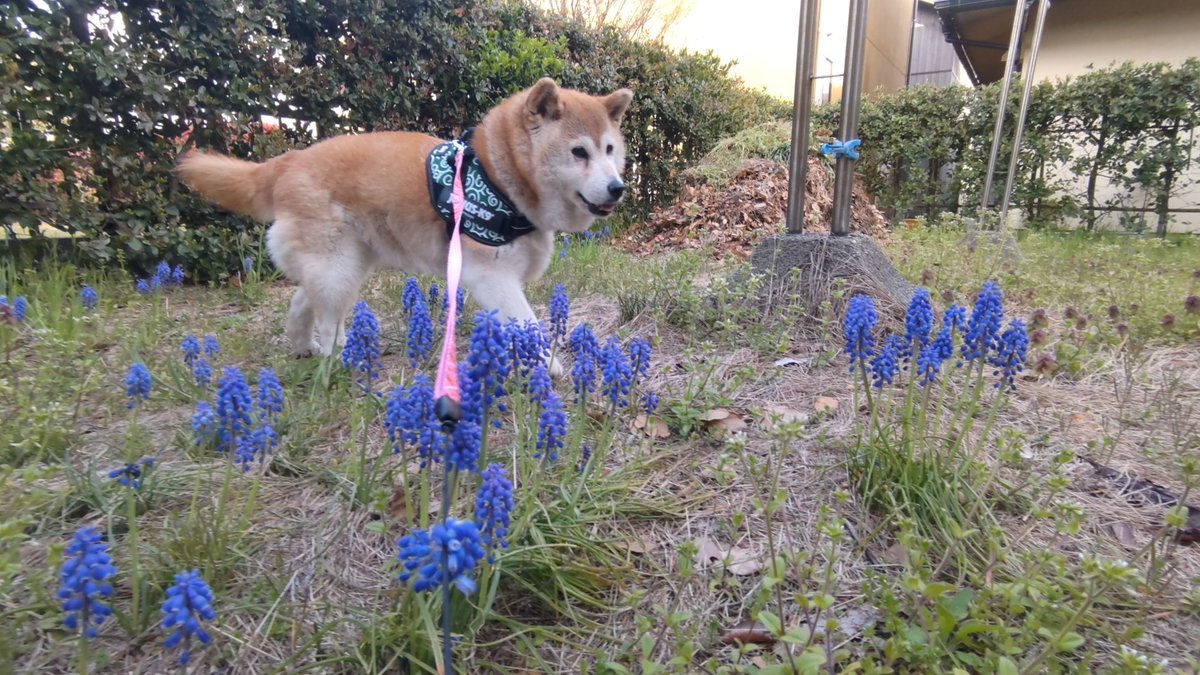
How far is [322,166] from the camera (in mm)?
3404

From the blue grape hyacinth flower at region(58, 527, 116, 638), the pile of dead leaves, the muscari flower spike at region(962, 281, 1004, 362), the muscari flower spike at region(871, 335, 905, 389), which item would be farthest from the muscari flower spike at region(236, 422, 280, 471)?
the pile of dead leaves

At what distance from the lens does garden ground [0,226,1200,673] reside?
1.33m

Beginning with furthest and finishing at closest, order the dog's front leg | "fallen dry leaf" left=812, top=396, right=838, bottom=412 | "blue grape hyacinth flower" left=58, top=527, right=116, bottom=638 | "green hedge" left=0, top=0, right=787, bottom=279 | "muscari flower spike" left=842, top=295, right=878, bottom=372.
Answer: "green hedge" left=0, top=0, right=787, bottom=279
the dog's front leg
"fallen dry leaf" left=812, top=396, right=838, bottom=412
"muscari flower spike" left=842, top=295, right=878, bottom=372
"blue grape hyacinth flower" left=58, top=527, right=116, bottom=638

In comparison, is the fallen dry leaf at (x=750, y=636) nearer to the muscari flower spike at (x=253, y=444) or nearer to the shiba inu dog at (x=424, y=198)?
the muscari flower spike at (x=253, y=444)

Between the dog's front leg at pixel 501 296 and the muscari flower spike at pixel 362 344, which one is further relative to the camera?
the dog's front leg at pixel 501 296

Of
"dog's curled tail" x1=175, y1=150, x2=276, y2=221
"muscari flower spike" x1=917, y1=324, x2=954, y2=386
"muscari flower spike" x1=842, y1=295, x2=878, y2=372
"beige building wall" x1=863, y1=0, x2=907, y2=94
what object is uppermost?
"beige building wall" x1=863, y1=0, x2=907, y2=94

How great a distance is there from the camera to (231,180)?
135 inches

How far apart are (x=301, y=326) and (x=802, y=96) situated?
336 centimetres

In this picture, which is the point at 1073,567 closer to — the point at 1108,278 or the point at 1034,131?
the point at 1108,278

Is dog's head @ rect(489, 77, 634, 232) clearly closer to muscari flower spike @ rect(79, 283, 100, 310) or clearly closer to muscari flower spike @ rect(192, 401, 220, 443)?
muscari flower spike @ rect(192, 401, 220, 443)

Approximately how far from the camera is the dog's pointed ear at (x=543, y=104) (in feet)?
11.0

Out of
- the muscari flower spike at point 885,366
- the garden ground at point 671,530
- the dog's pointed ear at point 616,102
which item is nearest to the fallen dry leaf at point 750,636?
the garden ground at point 671,530

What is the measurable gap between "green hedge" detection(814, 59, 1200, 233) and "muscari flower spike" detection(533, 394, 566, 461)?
1053 centimetres

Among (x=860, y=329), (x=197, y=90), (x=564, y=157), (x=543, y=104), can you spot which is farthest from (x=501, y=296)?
(x=197, y=90)
